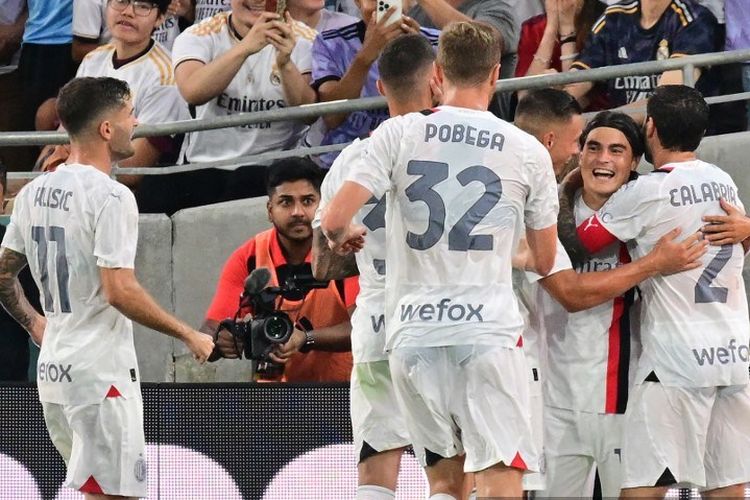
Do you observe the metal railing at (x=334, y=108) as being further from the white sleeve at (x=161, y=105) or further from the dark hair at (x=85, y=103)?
the dark hair at (x=85, y=103)

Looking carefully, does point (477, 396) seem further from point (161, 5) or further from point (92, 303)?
point (161, 5)

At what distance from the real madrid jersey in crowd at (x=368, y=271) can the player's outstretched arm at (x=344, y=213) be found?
2.29 feet

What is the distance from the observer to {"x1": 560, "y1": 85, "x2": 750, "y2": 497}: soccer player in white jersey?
6223mm

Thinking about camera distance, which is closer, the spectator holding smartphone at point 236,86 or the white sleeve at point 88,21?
the spectator holding smartphone at point 236,86

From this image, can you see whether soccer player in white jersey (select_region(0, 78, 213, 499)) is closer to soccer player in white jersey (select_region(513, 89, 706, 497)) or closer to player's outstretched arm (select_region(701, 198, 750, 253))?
soccer player in white jersey (select_region(513, 89, 706, 497))

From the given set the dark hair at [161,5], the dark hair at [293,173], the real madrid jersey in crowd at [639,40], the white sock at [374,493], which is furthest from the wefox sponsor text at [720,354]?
the dark hair at [161,5]

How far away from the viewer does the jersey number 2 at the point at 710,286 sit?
6.28 metres

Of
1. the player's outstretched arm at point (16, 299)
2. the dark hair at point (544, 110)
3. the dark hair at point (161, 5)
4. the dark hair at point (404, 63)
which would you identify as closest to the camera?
the dark hair at point (404, 63)

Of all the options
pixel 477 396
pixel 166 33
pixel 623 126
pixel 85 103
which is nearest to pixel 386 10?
pixel 166 33

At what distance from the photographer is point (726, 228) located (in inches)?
246

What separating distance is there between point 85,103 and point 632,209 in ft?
7.86

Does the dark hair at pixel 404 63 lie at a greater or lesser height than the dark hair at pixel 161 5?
lesser

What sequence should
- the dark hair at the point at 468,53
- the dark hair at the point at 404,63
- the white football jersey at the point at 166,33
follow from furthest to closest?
the white football jersey at the point at 166,33, the dark hair at the point at 404,63, the dark hair at the point at 468,53

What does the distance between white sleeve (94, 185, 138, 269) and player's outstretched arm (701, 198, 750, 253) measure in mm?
2429
